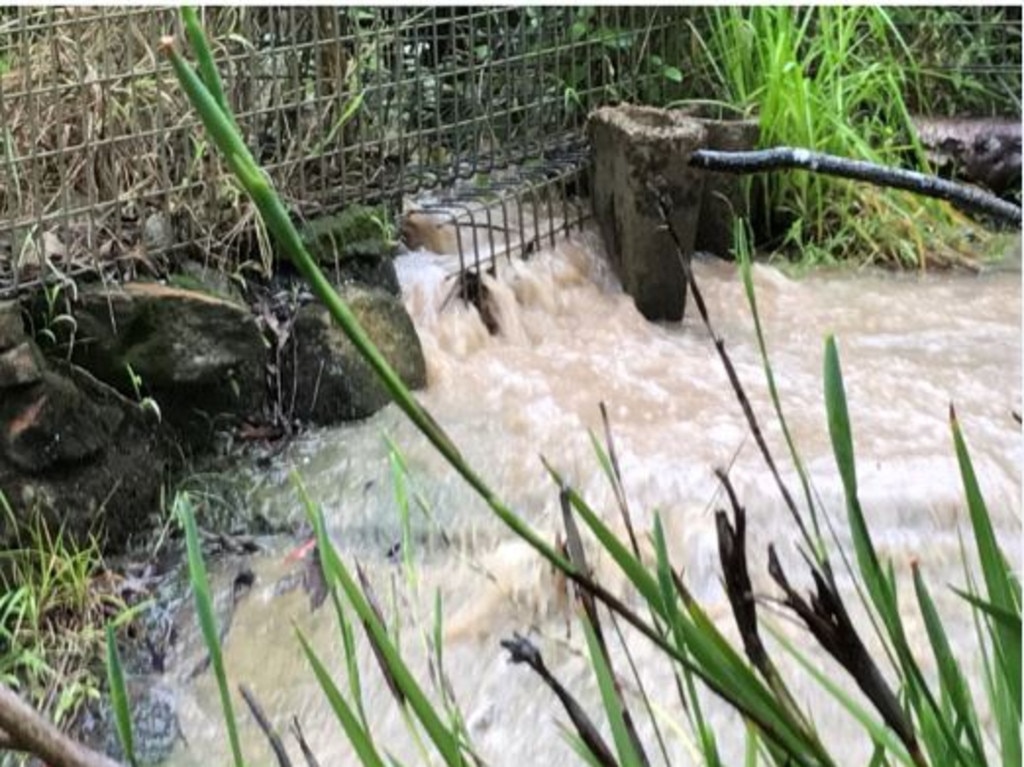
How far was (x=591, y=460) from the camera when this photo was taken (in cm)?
316

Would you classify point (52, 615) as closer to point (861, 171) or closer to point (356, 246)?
point (356, 246)

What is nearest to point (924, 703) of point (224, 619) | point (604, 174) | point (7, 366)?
point (224, 619)

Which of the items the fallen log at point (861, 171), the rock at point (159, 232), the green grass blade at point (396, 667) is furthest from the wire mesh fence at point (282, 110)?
the fallen log at point (861, 171)

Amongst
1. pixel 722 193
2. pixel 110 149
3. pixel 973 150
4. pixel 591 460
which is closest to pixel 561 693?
pixel 591 460

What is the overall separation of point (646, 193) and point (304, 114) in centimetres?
100

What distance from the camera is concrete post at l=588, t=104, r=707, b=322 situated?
409cm

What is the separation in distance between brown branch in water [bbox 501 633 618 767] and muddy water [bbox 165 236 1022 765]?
1.40 m

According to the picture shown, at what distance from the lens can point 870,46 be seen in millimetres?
5238

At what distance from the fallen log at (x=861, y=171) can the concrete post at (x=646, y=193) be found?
358 centimetres

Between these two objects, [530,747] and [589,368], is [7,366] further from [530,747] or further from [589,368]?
[589,368]

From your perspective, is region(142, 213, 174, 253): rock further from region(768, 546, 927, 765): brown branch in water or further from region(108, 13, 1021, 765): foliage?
region(768, 546, 927, 765): brown branch in water

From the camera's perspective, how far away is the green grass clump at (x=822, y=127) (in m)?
4.63

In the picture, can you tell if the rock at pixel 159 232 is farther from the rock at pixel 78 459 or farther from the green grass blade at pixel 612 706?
the green grass blade at pixel 612 706

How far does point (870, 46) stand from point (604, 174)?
1420 millimetres
